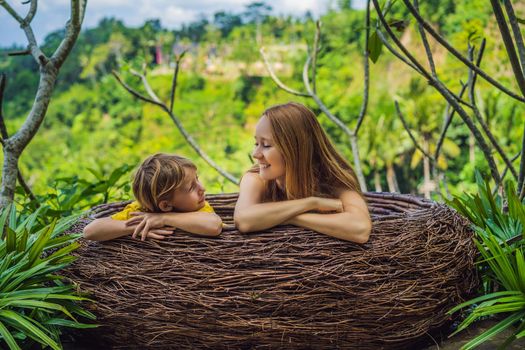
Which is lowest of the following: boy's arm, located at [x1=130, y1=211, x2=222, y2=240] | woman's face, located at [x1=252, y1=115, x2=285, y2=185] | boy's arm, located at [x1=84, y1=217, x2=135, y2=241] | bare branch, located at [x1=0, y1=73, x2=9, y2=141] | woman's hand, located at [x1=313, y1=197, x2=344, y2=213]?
boy's arm, located at [x1=84, y1=217, x2=135, y2=241]

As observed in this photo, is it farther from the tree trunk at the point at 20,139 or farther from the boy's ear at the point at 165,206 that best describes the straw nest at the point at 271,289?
the tree trunk at the point at 20,139

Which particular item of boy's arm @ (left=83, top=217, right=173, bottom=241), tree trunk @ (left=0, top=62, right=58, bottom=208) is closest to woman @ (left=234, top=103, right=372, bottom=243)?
boy's arm @ (left=83, top=217, right=173, bottom=241)

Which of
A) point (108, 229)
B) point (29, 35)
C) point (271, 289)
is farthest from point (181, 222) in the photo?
point (29, 35)

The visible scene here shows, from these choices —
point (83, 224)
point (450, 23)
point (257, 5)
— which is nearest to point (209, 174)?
point (450, 23)

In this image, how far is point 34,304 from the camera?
2459mm

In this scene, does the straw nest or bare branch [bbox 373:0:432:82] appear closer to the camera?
the straw nest

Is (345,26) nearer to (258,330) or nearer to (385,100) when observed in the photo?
(385,100)

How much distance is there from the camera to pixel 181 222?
2576 millimetres

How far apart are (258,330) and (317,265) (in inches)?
12.6

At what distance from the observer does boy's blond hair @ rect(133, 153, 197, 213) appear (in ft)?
8.77

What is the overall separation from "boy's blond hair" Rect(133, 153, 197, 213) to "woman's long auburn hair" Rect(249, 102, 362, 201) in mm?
420

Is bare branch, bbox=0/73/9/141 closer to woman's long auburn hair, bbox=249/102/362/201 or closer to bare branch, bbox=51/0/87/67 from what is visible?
bare branch, bbox=51/0/87/67

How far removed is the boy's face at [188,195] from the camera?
274 centimetres

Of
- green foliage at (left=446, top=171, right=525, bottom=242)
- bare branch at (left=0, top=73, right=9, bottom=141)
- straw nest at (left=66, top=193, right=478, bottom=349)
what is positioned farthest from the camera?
bare branch at (left=0, top=73, right=9, bottom=141)
